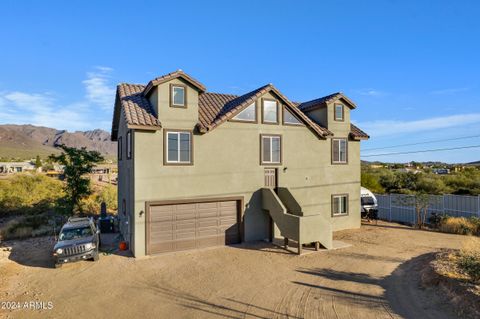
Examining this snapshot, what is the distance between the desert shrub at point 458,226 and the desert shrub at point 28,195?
99.1 ft

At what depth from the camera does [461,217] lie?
19656 mm

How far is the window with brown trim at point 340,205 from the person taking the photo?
1950cm

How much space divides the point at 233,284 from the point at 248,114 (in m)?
9.44

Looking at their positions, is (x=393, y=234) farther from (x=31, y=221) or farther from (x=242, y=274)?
(x=31, y=221)

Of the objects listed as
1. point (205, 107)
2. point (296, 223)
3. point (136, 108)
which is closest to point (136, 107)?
point (136, 108)

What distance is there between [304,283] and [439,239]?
1146 cm

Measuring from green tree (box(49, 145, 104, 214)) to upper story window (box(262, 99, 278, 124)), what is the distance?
12239 mm

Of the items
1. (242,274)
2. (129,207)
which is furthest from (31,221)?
(242,274)

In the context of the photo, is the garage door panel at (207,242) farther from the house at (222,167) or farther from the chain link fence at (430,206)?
the chain link fence at (430,206)

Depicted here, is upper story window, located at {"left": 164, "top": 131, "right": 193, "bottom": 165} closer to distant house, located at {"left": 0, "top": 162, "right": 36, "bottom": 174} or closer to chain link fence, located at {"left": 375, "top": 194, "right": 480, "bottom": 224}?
chain link fence, located at {"left": 375, "top": 194, "right": 480, "bottom": 224}

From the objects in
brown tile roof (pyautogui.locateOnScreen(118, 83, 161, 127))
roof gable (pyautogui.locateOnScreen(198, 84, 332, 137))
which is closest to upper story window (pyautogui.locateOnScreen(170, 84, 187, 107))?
brown tile roof (pyautogui.locateOnScreen(118, 83, 161, 127))

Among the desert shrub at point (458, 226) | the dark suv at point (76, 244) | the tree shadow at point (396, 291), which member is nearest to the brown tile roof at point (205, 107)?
the dark suv at point (76, 244)

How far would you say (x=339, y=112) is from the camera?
1983cm

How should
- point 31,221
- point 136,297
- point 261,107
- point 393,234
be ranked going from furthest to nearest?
point 31,221 → point 393,234 → point 261,107 → point 136,297
